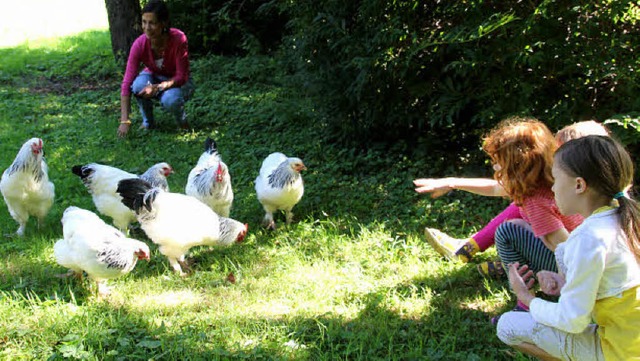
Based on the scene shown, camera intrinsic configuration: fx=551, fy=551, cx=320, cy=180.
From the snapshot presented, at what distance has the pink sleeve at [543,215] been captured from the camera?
3.10m

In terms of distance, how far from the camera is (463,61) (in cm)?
454

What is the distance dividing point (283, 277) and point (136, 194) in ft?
4.19

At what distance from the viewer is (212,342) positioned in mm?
3264

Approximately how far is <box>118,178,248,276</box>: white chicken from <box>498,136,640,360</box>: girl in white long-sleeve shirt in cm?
261

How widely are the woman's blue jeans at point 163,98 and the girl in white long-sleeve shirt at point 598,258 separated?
5927 millimetres

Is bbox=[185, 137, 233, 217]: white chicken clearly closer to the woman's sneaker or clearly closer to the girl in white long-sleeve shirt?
the woman's sneaker

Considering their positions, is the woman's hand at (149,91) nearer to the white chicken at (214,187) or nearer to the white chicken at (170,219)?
the white chicken at (214,187)

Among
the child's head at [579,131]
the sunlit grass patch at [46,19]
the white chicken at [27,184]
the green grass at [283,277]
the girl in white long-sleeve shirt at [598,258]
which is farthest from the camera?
the sunlit grass patch at [46,19]

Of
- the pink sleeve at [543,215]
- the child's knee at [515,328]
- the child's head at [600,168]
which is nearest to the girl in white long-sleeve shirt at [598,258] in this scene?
the child's head at [600,168]

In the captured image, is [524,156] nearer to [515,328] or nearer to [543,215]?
[543,215]

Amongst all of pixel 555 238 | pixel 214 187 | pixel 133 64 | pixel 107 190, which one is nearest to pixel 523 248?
pixel 555 238

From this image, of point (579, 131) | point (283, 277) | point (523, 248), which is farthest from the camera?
point (283, 277)

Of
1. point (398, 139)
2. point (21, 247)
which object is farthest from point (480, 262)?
point (21, 247)

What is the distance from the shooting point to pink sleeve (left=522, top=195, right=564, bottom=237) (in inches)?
122
